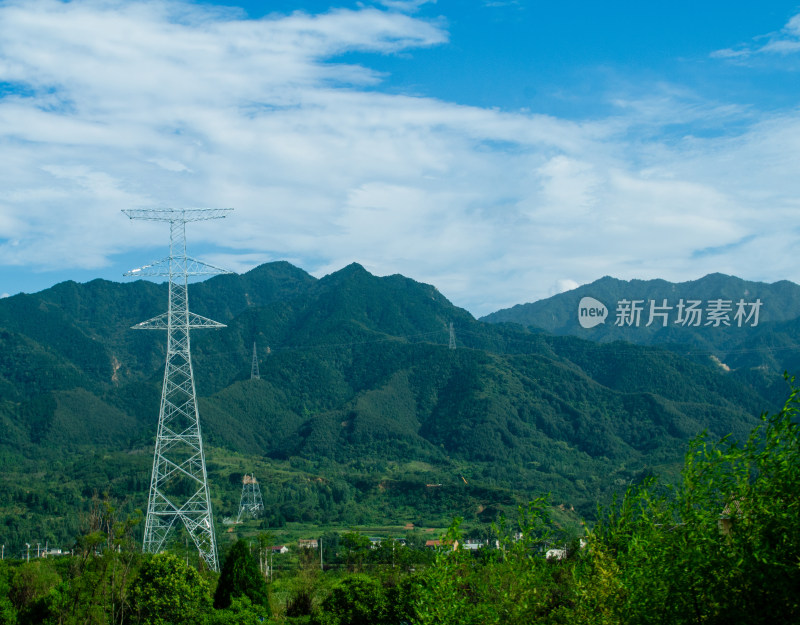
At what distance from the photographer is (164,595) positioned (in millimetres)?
23422

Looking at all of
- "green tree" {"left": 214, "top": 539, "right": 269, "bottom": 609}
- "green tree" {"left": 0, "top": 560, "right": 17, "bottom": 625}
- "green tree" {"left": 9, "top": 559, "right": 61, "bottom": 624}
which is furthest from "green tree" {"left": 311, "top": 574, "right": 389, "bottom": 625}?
"green tree" {"left": 0, "top": 560, "right": 17, "bottom": 625}

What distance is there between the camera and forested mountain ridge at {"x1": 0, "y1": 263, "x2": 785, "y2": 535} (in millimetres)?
83625

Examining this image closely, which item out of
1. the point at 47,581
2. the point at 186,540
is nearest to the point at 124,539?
the point at 47,581

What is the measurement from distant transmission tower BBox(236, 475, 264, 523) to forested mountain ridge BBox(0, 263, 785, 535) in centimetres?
170

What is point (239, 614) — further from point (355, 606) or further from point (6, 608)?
point (6, 608)

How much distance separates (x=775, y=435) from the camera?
7.99 metres

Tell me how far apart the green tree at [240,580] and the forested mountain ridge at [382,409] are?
164 ft

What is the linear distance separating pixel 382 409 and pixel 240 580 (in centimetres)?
8790

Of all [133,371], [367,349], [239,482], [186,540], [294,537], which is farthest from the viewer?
[133,371]

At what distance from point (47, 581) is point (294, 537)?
38.7 meters

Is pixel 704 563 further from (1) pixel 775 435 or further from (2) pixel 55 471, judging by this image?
(2) pixel 55 471

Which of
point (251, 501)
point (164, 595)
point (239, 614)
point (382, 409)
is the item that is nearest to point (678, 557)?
point (239, 614)

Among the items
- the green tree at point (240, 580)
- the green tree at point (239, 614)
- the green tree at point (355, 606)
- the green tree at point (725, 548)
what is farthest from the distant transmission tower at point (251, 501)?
the green tree at point (725, 548)

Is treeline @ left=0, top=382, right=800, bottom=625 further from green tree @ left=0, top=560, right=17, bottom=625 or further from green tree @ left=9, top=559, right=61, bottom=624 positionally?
green tree @ left=0, top=560, right=17, bottom=625
